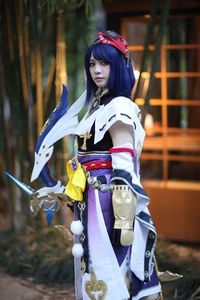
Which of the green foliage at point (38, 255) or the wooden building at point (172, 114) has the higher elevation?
the wooden building at point (172, 114)

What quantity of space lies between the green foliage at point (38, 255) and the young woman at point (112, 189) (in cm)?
135

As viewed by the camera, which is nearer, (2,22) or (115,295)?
(115,295)

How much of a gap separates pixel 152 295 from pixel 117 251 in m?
0.25

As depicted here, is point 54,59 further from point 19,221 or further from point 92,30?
point 19,221

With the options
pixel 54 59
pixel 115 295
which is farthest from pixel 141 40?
pixel 115 295

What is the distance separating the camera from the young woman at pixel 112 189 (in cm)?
164

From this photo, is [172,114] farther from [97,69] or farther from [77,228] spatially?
[77,228]

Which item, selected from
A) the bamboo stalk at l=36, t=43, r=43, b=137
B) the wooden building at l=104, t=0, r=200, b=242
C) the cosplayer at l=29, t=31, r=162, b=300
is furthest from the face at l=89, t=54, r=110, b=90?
the bamboo stalk at l=36, t=43, r=43, b=137

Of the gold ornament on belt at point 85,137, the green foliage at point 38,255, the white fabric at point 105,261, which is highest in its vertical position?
the gold ornament on belt at point 85,137

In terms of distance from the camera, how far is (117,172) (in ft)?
5.33

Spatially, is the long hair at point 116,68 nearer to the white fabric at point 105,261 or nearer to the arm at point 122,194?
the arm at point 122,194

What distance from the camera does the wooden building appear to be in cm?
337

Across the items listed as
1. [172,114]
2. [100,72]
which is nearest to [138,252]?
[100,72]

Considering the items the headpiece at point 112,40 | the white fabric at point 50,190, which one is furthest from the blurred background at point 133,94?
the headpiece at point 112,40
